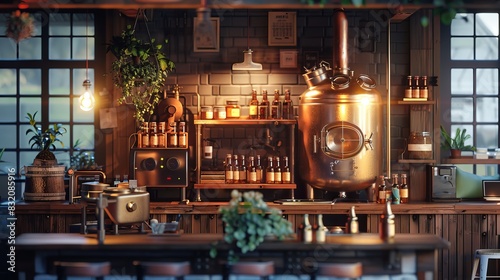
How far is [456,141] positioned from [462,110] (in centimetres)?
47

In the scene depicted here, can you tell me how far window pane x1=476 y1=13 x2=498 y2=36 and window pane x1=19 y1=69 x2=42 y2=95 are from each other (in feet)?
16.1

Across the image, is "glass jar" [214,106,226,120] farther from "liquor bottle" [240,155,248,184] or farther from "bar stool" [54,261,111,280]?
"bar stool" [54,261,111,280]

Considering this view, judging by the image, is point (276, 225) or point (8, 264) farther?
point (8, 264)

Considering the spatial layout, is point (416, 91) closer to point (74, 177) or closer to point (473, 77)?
point (473, 77)

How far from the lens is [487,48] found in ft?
30.1

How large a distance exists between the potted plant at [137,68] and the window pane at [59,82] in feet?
2.64

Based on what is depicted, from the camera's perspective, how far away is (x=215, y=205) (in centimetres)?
842

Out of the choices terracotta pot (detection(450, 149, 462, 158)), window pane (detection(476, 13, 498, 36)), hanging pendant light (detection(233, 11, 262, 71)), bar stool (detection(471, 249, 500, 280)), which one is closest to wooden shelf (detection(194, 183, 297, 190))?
hanging pendant light (detection(233, 11, 262, 71))

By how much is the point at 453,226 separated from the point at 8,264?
4.58m

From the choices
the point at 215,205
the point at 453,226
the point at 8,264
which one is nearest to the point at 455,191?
the point at 453,226

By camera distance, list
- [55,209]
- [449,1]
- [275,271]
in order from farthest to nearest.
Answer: [55,209], [275,271], [449,1]

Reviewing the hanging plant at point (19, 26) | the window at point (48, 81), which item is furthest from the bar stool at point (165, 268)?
the window at point (48, 81)

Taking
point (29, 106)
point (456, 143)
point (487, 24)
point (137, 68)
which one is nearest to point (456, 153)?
point (456, 143)

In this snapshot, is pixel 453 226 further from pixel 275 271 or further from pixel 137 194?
pixel 137 194
